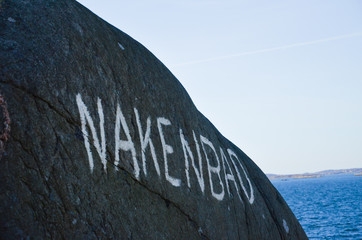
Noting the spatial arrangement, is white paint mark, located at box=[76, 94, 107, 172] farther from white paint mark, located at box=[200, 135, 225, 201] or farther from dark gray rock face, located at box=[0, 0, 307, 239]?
white paint mark, located at box=[200, 135, 225, 201]

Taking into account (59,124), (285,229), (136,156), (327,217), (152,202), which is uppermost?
(59,124)

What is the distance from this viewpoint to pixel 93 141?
5707mm

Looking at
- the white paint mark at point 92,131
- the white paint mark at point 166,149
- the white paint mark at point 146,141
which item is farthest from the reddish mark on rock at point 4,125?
the white paint mark at point 166,149

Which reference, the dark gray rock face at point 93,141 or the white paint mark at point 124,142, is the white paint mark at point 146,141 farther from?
the white paint mark at point 124,142

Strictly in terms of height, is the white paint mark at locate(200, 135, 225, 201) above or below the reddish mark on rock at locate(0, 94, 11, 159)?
below

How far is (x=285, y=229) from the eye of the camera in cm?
1052

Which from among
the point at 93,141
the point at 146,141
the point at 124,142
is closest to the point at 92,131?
the point at 93,141

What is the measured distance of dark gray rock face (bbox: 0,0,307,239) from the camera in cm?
479

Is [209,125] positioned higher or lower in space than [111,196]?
higher

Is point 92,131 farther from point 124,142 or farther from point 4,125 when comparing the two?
point 4,125

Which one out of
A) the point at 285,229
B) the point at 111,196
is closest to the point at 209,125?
the point at 285,229

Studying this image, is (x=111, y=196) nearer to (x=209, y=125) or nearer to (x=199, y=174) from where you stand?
(x=199, y=174)

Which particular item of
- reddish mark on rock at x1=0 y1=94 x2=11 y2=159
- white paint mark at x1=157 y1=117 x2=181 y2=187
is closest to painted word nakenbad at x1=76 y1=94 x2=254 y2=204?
white paint mark at x1=157 y1=117 x2=181 y2=187

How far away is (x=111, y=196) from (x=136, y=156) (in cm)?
93
